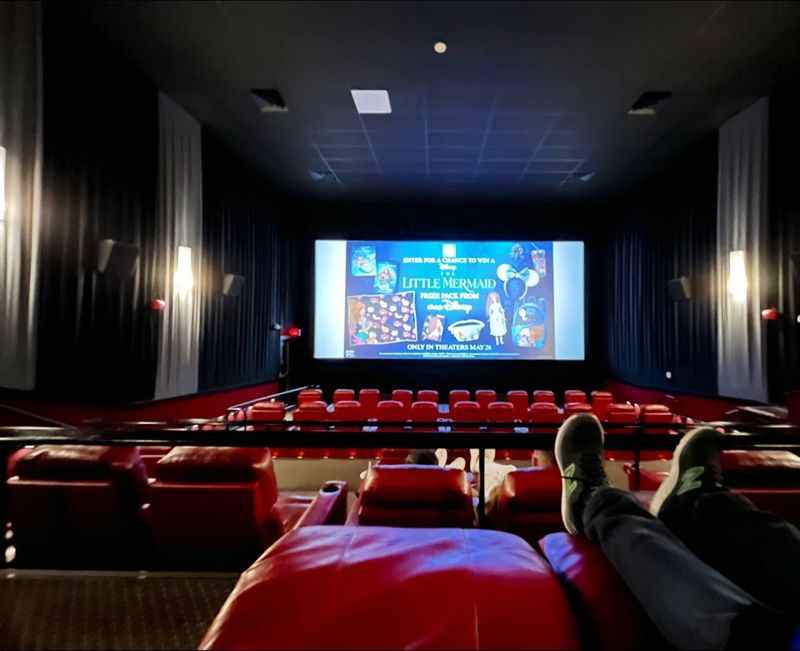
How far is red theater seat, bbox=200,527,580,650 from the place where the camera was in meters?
0.68

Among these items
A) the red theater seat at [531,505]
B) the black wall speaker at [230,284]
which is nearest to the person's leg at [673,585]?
the red theater seat at [531,505]

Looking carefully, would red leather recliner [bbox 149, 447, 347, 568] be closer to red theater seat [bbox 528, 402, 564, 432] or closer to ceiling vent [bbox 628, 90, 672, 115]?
red theater seat [bbox 528, 402, 564, 432]

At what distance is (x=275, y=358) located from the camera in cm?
905

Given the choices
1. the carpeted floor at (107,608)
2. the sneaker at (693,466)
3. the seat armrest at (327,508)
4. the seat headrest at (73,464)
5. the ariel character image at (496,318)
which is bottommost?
the carpeted floor at (107,608)

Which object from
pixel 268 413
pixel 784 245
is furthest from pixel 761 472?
pixel 784 245

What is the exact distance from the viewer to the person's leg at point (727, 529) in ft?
2.89

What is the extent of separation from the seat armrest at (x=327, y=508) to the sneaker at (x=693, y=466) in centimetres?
125

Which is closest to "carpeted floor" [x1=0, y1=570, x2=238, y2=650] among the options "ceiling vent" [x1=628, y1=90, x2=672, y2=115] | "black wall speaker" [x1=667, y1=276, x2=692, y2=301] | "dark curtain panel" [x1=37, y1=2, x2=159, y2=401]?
"dark curtain panel" [x1=37, y1=2, x2=159, y2=401]

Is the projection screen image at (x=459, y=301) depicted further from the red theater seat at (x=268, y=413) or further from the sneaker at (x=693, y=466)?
the sneaker at (x=693, y=466)

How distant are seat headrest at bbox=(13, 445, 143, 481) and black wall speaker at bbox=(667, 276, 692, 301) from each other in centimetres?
778

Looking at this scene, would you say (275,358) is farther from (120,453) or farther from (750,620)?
(750,620)

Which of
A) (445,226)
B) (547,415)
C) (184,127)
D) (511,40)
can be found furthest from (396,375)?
(511,40)

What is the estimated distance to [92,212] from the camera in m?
4.29

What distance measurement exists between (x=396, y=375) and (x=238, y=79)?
22.0 ft
